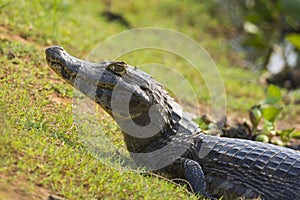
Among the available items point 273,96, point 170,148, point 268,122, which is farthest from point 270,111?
point 170,148

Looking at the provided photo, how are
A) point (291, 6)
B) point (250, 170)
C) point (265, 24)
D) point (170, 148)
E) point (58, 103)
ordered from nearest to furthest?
point (250, 170), point (170, 148), point (58, 103), point (291, 6), point (265, 24)

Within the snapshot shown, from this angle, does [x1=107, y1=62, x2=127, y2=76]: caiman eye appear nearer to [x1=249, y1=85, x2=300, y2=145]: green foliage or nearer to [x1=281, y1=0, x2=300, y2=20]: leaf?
[x1=249, y1=85, x2=300, y2=145]: green foliage

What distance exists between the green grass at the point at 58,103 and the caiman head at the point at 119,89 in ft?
1.29

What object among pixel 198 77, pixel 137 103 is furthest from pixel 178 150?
pixel 198 77

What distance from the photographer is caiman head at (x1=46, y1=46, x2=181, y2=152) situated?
468 cm

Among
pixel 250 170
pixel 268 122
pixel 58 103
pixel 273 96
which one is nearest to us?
pixel 250 170

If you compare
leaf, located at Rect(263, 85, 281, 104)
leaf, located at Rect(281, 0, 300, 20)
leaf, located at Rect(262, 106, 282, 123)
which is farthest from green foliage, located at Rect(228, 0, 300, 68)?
leaf, located at Rect(262, 106, 282, 123)

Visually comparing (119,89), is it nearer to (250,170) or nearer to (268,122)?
(250,170)

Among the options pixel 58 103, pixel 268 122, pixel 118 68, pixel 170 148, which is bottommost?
pixel 268 122

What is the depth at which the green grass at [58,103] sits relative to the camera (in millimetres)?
3834

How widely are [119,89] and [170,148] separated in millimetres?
680

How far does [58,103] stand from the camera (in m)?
5.51

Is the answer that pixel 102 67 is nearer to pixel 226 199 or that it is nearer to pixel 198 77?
pixel 226 199

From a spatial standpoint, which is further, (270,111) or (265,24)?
(265,24)
